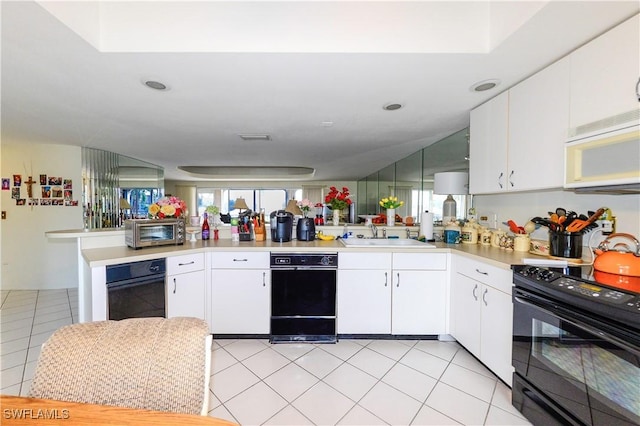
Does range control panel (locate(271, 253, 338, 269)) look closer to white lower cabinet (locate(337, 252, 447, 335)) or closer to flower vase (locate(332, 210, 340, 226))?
white lower cabinet (locate(337, 252, 447, 335))

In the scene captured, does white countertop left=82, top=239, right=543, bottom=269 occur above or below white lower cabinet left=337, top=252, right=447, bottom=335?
above

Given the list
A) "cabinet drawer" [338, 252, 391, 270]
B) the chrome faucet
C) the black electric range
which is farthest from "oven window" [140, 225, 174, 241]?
the black electric range

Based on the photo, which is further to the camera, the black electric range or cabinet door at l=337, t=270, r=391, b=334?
cabinet door at l=337, t=270, r=391, b=334

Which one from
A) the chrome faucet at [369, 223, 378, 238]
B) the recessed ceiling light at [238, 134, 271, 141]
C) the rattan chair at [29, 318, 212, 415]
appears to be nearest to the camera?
the rattan chair at [29, 318, 212, 415]

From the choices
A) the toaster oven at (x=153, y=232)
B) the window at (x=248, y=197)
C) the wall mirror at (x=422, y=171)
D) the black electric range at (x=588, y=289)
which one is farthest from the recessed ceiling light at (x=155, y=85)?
the window at (x=248, y=197)

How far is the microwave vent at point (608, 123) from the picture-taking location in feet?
4.01

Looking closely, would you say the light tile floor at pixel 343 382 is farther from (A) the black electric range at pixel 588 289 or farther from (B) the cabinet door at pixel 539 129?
(B) the cabinet door at pixel 539 129

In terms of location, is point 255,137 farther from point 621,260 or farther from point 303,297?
point 621,260

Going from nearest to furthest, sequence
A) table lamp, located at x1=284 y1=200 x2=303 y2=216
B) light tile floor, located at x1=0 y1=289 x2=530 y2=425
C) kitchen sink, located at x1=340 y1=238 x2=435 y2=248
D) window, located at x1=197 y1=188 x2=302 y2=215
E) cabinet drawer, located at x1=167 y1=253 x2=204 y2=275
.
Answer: light tile floor, located at x1=0 y1=289 x2=530 y2=425 → cabinet drawer, located at x1=167 y1=253 x2=204 y2=275 → kitchen sink, located at x1=340 y1=238 x2=435 y2=248 → table lamp, located at x1=284 y1=200 x2=303 y2=216 → window, located at x1=197 y1=188 x2=302 y2=215

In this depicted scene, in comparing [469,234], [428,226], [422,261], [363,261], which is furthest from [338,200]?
[469,234]

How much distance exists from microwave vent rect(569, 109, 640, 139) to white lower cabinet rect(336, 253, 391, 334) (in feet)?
4.81

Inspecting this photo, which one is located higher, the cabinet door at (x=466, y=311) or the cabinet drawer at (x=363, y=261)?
the cabinet drawer at (x=363, y=261)

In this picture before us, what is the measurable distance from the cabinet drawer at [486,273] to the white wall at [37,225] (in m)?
5.16

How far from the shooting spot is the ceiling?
1.35m
